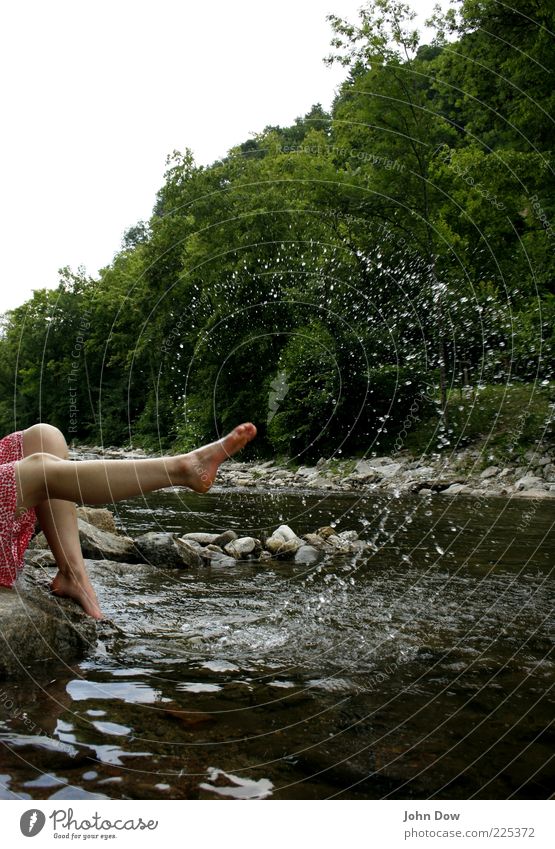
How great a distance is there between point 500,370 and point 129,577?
18.3m

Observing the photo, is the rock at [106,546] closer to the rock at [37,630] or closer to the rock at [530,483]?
the rock at [37,630]

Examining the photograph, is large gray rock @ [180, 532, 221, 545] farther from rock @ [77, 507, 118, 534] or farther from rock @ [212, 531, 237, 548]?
rock @ [77, 507, 118, 534]

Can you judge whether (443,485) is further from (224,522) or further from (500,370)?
(500,370)

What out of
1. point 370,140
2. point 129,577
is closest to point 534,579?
point 129,577

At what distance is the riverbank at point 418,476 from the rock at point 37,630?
10.7 metres

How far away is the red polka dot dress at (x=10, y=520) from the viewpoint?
3309 millimetres

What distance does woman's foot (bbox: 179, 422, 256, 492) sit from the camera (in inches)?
130

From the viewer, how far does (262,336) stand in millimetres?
17812

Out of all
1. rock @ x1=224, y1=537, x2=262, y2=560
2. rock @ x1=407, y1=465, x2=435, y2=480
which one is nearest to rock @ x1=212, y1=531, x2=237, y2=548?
rock @ x1=224, y1=537, x2=262, y2=560

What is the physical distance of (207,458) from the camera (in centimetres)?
343

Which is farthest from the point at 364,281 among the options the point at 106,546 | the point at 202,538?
the point at 106,546

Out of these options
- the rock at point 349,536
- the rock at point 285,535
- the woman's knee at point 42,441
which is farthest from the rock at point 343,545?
the woman's knee at point 42,441

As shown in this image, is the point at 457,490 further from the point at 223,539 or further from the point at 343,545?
the point at 223,539

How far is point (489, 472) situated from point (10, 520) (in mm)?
13263
